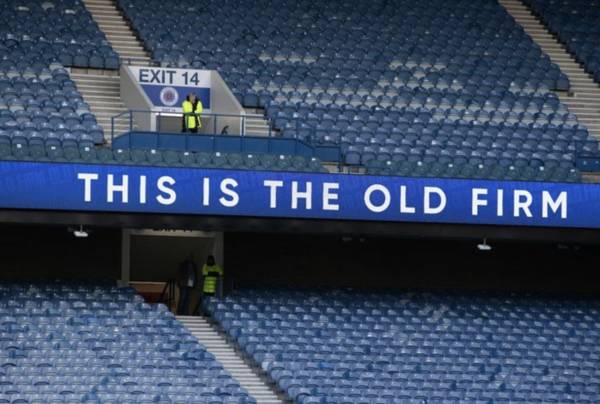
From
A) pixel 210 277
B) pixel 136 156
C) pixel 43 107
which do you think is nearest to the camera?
pixel 136 156

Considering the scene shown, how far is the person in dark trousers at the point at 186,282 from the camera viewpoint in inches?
1126

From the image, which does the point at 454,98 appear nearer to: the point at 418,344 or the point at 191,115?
the point at 191,115

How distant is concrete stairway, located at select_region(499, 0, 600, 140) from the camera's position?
32.4m

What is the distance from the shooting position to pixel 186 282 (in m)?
28.8

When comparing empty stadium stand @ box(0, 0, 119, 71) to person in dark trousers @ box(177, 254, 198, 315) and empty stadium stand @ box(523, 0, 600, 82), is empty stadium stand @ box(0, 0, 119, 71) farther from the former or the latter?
empty stadium stand @ box(523, 0, 600, 82)

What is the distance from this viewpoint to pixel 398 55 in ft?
108

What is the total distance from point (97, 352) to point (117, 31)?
29.5 feet

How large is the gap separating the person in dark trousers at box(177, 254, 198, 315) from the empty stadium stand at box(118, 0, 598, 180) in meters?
2.81

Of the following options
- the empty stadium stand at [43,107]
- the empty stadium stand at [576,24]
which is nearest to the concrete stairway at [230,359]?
the empty stadium stand at [43,107]

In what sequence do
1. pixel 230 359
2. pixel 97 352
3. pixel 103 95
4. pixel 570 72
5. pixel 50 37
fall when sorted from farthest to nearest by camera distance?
pixel 570 72
pixel 50 37
pixel 103 95
pixel 230 359
pixel 97 352

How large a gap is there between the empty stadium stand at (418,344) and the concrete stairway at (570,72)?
14.7ft

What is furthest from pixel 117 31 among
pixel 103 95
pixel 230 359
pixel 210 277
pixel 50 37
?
pixel 230 359

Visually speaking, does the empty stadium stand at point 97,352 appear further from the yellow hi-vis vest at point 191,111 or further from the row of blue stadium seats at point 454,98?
the row of blue stadium seats at point 454,98

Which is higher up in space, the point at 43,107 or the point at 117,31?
the point at 117,31
